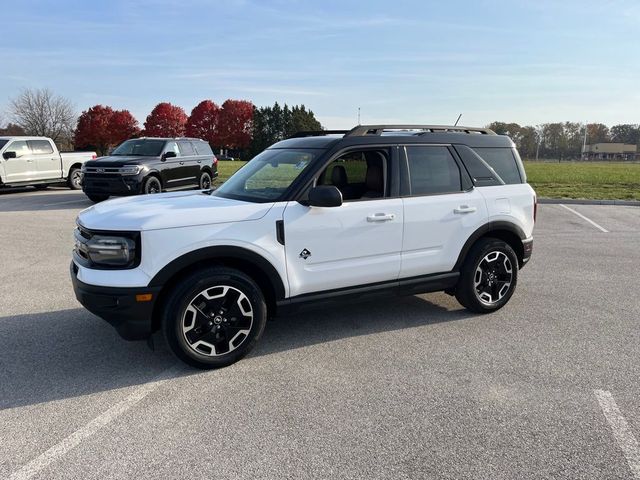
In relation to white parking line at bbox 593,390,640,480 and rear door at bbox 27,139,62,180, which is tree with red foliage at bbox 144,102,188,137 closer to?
Answer: rear door at bbox 27,139,62,180

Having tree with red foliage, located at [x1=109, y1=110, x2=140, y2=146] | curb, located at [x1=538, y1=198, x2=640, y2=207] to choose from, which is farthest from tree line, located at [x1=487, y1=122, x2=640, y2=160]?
curb, located at [x1=538, y1=198, x2=640, y2=207]

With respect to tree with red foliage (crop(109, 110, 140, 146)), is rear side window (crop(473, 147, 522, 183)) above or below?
below

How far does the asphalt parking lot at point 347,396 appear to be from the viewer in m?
2.74

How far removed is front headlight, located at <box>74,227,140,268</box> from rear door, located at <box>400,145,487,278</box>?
232 cm

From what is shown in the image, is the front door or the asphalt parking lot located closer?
the asphalt parking lot

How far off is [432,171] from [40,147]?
A: 651 inches

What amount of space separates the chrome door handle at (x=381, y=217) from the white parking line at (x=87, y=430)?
6.62ft

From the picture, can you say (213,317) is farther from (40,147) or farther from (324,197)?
(40,147)

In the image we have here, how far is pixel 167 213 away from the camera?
3762 mm

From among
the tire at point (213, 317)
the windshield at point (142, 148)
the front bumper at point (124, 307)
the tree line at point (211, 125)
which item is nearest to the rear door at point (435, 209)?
the tire at point (213, 317)

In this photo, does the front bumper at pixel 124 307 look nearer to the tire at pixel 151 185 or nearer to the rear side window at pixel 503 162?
the rear side window at pixel 503 162

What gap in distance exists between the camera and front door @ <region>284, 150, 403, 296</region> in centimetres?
406

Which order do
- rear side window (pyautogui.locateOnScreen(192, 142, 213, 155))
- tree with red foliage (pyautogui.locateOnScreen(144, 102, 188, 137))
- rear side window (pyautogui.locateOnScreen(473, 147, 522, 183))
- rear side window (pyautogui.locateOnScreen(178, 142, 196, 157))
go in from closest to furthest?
1. rear side window (pyautogui.locateOnScreen(473, 147, 522, 183))
2. rear side window (pyautogui.locateOnScreen(178, 142, 196, 157))
3. rear side window (pyautogui.locateOnScreen(192, 142, 213, 155))
4. tree with red foliage (pyautogui.locateOnScreen(144, 102, 188, 137))

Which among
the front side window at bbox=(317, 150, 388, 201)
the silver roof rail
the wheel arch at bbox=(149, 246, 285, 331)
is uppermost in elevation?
the silver roof rail
